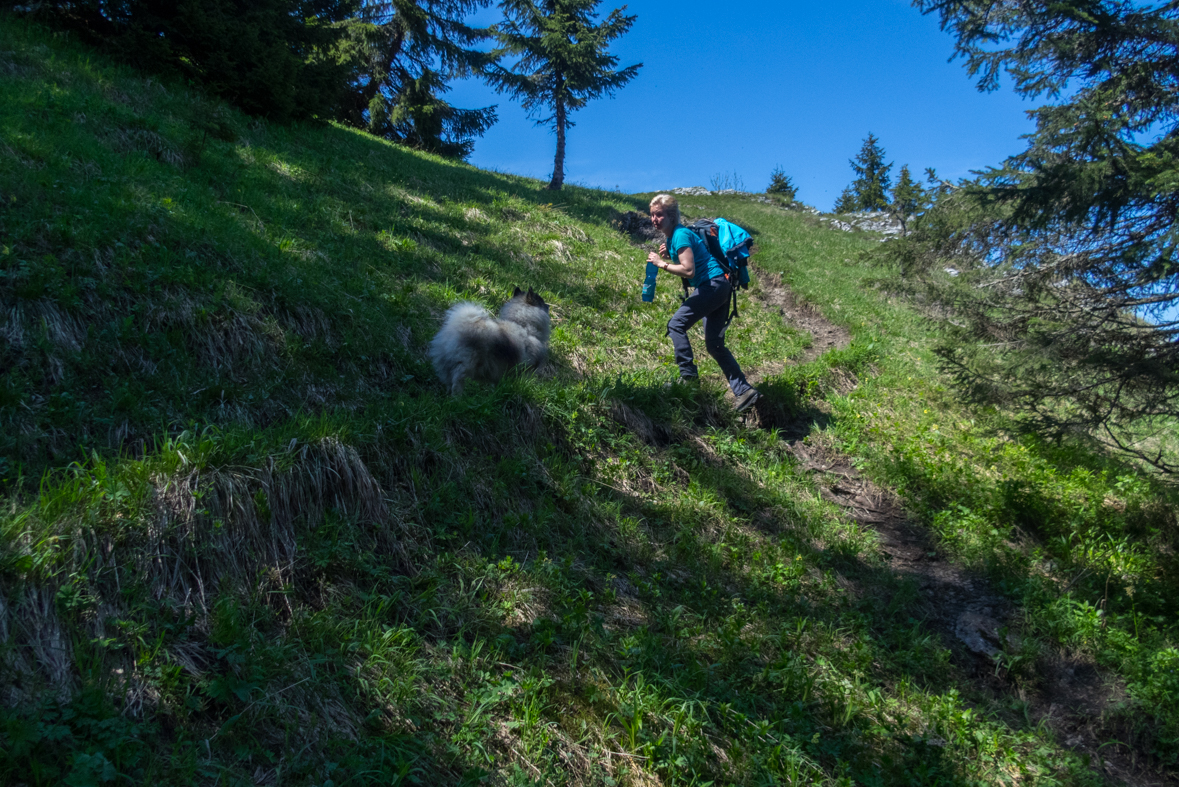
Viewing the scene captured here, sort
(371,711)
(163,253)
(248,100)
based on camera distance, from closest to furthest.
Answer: (371,711)
(163,253)
(248,100)

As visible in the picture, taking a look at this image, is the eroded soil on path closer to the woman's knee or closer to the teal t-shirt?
the woman's knee

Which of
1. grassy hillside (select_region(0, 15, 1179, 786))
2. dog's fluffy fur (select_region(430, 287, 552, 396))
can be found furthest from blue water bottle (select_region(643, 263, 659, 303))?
dog's fluffy fur (select_region(430, 287, 552, 396))

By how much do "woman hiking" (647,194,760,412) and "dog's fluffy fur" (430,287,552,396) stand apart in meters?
1.88

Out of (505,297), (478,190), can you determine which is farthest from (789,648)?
(478,190)

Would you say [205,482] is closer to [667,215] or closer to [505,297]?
[667,215]

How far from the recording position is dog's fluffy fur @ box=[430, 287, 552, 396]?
6.55m

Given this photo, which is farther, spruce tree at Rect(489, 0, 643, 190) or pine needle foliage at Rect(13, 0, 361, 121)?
spruce tree at Rect(489, 0, 643, 190)

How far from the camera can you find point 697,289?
747 centimetres

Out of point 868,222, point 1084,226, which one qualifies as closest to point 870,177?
point 868,222

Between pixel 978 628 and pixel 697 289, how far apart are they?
452 cm

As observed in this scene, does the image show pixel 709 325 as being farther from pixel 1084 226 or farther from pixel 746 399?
pixel 1084 226

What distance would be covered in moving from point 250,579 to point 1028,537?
7687mm

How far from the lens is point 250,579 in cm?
357

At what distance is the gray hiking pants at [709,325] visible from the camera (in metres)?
7.37
